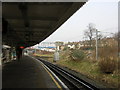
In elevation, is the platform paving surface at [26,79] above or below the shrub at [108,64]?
below

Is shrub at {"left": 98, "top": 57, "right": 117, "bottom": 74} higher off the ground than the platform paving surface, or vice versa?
shrub at {"left": 98, "top": 57, "right": 117, "bottom": 74}

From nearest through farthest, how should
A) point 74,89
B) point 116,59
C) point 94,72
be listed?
1. point 74,89
2. point 116,59
3. point 94,72

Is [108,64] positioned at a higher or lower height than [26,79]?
higher

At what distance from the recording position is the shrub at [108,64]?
18875 mm

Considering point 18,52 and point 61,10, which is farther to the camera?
point 18,52

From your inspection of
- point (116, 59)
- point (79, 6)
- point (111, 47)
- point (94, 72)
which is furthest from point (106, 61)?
point (79, 6)

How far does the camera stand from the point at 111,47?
78.2ft

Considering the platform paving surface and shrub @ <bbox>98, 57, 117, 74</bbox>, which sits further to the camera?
shrub @ <bbox>98, 57, 117, 74</bbox>

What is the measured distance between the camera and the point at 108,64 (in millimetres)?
19109

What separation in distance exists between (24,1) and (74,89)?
18.9 ft

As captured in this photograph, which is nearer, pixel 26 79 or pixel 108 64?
pixel 26 79

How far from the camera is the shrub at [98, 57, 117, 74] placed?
18.9 metres

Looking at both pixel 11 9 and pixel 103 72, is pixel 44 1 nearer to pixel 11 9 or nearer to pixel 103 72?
pixel 11 9

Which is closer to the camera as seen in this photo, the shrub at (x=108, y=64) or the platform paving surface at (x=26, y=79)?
the platform paving surface at (x=26, y=79)
